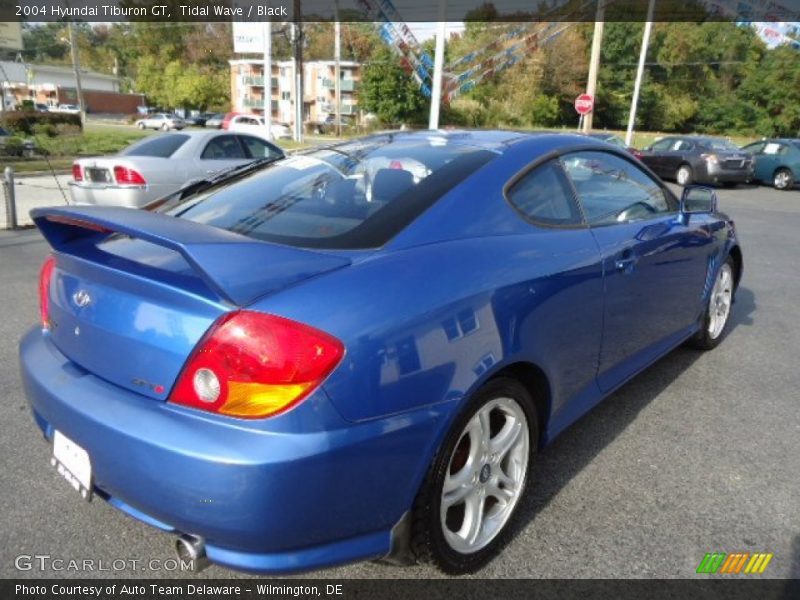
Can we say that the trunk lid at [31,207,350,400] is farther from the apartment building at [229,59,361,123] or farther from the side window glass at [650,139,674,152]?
the apartment building at [229,59,361,123]

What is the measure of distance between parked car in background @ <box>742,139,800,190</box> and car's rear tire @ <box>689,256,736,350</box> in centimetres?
1684

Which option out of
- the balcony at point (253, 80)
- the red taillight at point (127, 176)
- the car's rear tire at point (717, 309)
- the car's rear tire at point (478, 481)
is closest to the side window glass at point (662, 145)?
the car's rear tire at point (717, 309)

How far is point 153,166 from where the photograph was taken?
810cm

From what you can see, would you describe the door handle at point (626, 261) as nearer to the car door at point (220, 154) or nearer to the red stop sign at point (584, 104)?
the car door at point (220, 154)

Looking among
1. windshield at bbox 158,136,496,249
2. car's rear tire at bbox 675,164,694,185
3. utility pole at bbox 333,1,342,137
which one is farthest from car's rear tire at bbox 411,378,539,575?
utility pole at bbox 333,1,342,137

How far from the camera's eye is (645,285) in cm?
301

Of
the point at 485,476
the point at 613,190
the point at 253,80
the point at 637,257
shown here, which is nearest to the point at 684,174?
the point at 613,190

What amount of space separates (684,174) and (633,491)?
707 inches

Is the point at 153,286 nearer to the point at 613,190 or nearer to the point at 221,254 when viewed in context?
the point at 221,254

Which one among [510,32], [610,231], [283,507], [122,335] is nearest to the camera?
[283,507]

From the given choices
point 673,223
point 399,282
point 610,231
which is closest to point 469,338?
point 399,282

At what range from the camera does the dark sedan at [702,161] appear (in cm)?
1758

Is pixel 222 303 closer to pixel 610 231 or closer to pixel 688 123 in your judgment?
pixel 610 231

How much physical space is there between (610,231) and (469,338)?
1.26 meters
